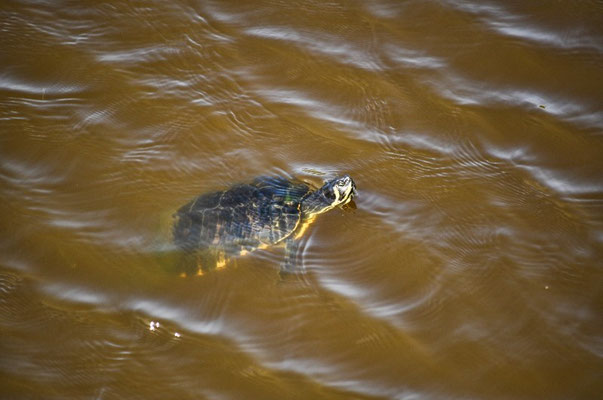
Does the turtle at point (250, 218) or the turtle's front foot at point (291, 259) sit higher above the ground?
the turtle at point (250, 218)

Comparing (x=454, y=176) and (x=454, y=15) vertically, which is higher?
(x=454, y=15)

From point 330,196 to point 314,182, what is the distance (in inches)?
15.0

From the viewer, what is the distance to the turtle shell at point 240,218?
3.56 meters

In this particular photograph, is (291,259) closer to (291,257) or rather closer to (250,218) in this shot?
(291,257)

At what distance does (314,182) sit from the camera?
4.05 metres

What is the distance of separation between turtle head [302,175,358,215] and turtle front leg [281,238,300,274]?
0.28 m

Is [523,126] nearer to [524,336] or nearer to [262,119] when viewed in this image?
[524,336]

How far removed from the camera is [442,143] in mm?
4301

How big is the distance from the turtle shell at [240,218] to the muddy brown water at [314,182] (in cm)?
17

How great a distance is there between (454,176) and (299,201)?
1.42 meters

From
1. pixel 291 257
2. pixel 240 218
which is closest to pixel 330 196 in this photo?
pixel 291 257

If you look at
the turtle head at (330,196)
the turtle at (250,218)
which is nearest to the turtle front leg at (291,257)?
the turtle at (250,218)

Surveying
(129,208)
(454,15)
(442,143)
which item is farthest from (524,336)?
(454,15)

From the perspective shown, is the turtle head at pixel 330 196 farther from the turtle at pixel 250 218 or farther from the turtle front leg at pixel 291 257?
the turtle front leg at pixel 291 257
